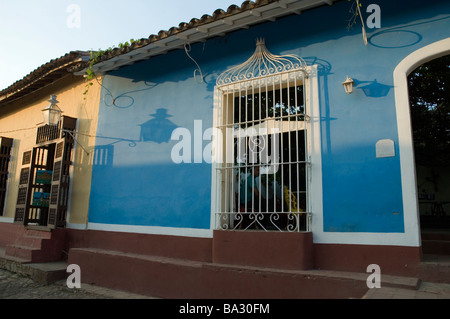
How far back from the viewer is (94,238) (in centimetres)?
584

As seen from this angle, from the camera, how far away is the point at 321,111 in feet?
13.6

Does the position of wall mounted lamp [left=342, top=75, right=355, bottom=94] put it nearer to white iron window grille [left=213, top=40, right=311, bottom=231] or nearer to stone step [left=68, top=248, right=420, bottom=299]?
white iron window grille [left=213, top=40, right=311, bottom=231]

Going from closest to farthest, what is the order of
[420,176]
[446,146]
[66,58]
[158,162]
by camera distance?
[158,162], [66,58], [446,146], [420,176]

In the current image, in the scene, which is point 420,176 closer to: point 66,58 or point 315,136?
point 315,136

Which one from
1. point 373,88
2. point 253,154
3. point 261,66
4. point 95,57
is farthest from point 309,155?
point 95,57

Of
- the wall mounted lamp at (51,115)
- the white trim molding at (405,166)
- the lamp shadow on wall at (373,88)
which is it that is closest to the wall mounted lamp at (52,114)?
the wall mounted lamp at (51,115)

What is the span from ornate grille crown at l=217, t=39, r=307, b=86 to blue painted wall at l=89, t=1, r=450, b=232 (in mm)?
104

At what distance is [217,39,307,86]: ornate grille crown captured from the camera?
4455mm

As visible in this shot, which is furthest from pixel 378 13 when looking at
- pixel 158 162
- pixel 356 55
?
pixel 158 162

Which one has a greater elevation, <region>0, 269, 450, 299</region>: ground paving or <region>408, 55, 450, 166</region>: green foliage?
<region>408, 55, 450, 166</region>: green foliage

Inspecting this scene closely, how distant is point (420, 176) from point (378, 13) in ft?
30.7

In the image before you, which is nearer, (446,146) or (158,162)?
(158,162)

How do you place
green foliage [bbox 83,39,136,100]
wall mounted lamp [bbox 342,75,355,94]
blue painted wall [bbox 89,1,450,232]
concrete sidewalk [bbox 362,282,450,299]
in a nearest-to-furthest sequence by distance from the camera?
concrete sidewalk [bbox 362,282,450,299]
blue painted wall [bbox 89,1,450,232]
wall mounted lamp [bbox 342,75,355,94]
green foliage [bbox 83,39,136,100]

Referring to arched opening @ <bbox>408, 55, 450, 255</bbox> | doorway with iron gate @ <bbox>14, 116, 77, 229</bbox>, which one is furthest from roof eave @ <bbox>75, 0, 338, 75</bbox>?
arched opening @ <bbox>408, 55, 450, 255</bbox>
